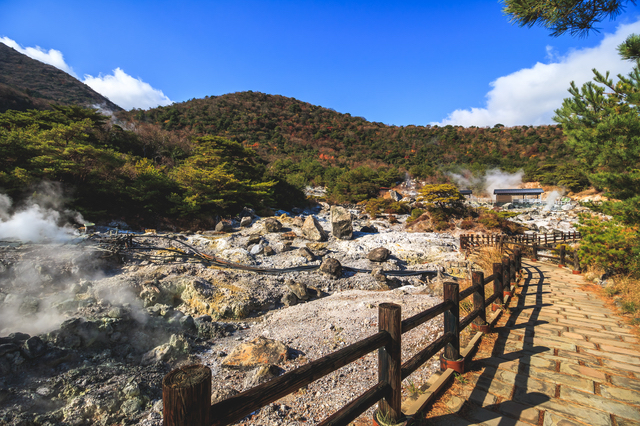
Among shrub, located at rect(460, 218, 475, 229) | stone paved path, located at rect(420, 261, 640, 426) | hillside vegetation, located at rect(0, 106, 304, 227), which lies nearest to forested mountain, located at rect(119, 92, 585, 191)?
hillside vegetation, located at rect(0, 106, 304, 227)

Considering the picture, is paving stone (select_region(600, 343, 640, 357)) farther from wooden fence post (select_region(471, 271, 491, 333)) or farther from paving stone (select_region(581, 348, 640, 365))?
wooden fence post (select_region(471, 271, 491, 333))

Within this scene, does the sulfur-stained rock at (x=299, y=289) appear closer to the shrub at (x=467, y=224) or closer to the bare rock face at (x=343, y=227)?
the bare rock face at (x=343, y=227)

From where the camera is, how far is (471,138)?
57844 mm

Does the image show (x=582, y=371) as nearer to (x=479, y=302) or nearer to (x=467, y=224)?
(x=479, y=302)

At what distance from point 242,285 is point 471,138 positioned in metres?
63.6

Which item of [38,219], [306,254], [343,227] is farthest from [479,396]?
[38,219]

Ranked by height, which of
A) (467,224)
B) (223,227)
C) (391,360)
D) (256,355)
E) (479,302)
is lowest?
(256,355)

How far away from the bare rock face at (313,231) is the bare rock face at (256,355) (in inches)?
321

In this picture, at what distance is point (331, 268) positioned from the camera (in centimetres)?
923

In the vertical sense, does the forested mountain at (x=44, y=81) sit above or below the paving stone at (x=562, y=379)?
above

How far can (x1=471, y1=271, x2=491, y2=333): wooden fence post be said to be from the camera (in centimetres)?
354

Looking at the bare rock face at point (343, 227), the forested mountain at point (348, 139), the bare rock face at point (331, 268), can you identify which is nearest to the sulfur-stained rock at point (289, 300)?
the bare rock face at point (331, 268)

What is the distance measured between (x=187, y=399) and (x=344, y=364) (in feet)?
3.03

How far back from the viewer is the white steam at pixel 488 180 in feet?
124
